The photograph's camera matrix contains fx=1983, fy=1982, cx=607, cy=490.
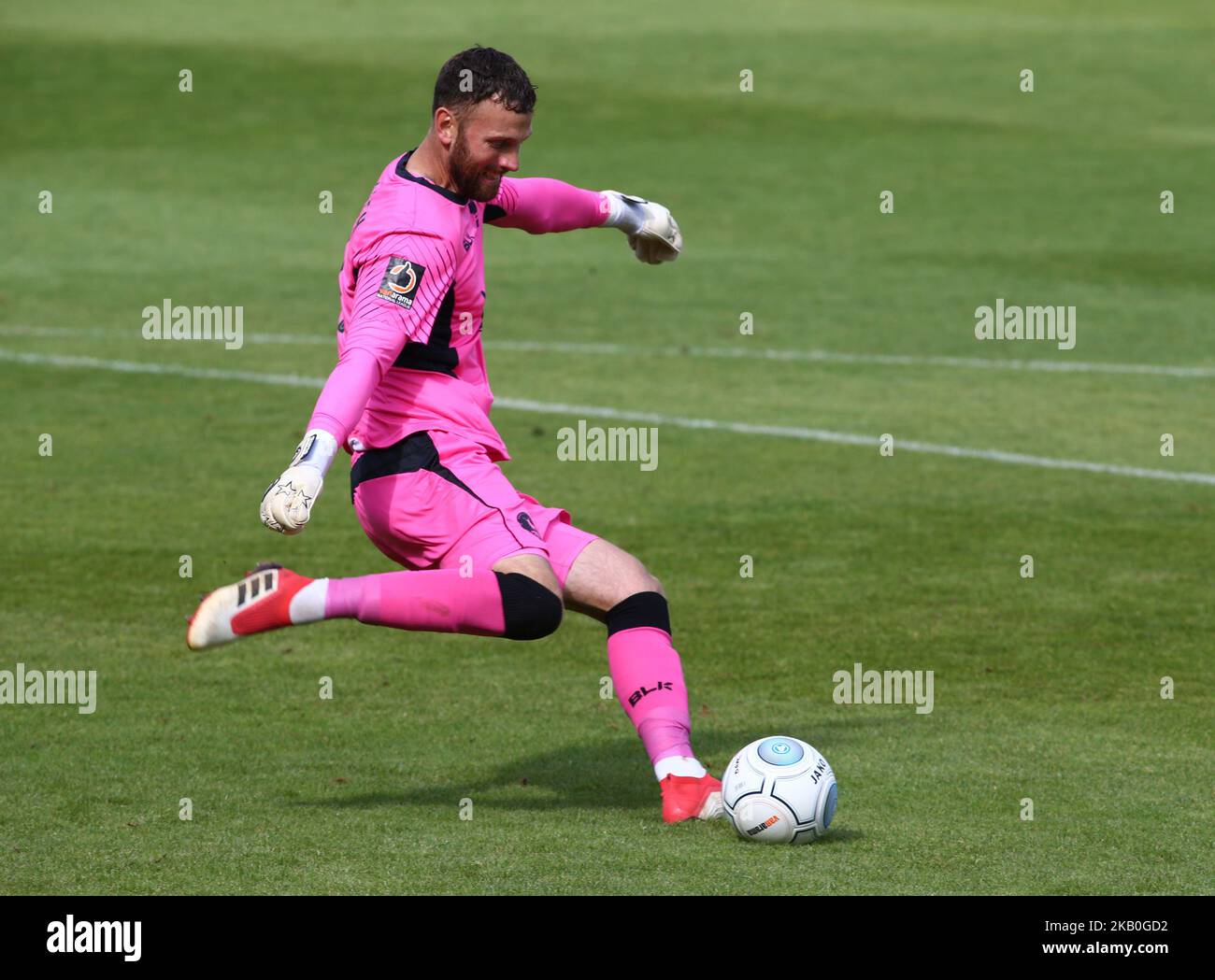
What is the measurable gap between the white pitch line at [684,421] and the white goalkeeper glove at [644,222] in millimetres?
5768

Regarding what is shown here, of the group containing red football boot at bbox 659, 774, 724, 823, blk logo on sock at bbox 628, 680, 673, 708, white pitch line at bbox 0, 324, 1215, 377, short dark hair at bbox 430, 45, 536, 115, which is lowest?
red football boot at bbox 659, 774, 724, 823

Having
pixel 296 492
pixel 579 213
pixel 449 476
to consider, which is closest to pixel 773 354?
pixel 579 213

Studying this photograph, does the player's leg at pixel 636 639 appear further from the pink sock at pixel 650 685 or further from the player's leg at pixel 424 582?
the player's leg at pixel 424 582

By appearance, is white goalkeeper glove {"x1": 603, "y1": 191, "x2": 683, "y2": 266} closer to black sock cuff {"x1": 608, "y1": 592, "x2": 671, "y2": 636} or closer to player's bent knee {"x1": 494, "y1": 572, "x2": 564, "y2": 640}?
black sock cuff {"x1": 608, "y1": 592, "x2": 671, "y2": 636}

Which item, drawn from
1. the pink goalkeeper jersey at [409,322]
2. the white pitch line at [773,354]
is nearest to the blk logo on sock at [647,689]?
the pink goalkeeper jersey at [409,322]

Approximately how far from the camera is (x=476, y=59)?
6281mm

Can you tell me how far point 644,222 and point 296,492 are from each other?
238 cm

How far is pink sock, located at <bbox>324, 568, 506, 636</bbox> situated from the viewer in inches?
241

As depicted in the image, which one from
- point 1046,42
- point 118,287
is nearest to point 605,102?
point 1046,42

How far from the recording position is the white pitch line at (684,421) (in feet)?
41.6

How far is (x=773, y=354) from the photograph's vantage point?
16719mm

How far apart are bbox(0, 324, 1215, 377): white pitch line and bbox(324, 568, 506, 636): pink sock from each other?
1052 centimetres

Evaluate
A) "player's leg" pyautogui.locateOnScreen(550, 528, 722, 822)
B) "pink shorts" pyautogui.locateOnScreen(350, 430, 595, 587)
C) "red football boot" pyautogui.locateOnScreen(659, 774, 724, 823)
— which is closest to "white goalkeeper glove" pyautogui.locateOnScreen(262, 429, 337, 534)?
"pink shorts" pyautogui.locateOnScreen(350, 430, 595, 587)
